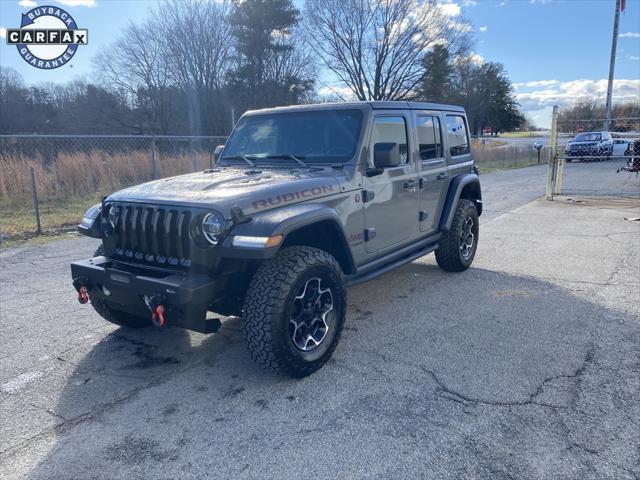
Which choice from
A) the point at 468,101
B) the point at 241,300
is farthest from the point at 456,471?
the point at 468,101

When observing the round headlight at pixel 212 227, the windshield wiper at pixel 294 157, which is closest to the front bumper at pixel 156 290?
the round headlight at pixel 212 227

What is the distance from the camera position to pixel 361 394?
314cm

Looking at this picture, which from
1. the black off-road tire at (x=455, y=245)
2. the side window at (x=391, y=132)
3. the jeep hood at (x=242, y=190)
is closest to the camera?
the jeep hood at (x=242, y=190)

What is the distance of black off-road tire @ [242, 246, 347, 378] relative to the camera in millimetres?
3057

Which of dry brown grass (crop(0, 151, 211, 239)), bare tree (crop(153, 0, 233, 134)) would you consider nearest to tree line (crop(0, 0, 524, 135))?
bare tree (crop(153, 0, 233, 134))

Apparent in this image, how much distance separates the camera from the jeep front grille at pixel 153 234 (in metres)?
3.13

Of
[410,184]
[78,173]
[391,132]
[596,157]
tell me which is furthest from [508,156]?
[391,132]

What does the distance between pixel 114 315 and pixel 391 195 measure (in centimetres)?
263

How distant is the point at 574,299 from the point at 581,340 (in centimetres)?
112

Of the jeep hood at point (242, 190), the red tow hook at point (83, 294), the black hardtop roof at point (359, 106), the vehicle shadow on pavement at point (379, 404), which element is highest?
the black hardtop roof at point (359, 106)

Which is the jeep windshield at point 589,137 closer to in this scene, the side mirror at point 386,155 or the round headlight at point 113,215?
the side mirror at point 386,155

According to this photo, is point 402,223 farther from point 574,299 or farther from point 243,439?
point 243,439

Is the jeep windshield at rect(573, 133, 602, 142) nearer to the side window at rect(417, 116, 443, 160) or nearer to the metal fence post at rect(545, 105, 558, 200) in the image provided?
the metal fence post at rect(545, 105, 558, 200)

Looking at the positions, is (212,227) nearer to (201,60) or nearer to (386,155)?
(386,155)
